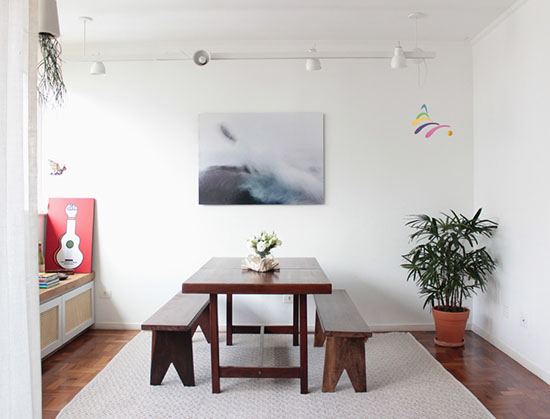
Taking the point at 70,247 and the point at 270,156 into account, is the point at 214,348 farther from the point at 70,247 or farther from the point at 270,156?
the point at 70,247

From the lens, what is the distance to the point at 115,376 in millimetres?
3352

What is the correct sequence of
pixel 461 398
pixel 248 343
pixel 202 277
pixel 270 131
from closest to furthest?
pixel 461 398
pixel 202 277
pixel 248 343
pixel 270 131

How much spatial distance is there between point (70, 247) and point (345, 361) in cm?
302

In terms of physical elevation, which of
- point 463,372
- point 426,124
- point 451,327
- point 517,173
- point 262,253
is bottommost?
point 463,372

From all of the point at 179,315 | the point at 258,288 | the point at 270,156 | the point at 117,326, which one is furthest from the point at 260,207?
the point at 117,326

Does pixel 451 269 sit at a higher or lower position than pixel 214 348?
higher

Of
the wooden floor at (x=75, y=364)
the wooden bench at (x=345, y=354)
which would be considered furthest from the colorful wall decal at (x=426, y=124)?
the wooden floor at (x=75, y=364)

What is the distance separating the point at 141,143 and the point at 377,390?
10.5 ft

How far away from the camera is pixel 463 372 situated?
343 cm

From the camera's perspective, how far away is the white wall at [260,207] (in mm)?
4516

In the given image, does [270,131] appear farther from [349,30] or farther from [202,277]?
[202,277]

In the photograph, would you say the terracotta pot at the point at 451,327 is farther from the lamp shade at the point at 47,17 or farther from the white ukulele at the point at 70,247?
the lamp shade at the point at 47,17

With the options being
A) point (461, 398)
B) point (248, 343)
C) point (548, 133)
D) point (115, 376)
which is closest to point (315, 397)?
point (461, 398)

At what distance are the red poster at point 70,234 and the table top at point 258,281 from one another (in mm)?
1700
